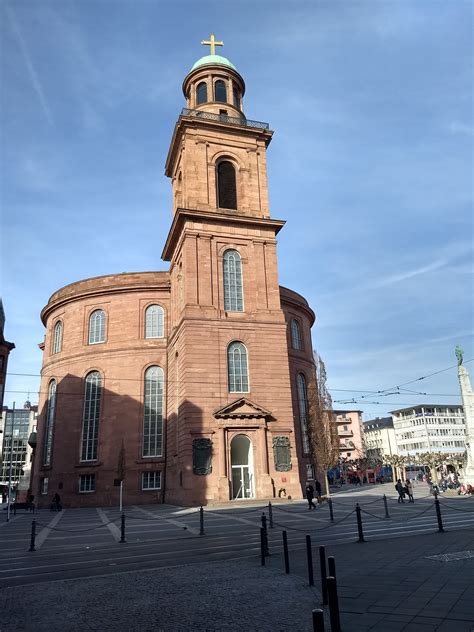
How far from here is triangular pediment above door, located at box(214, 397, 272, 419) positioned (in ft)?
99.3

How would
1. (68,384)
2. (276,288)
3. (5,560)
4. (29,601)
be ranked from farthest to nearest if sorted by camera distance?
(68,384), (276,288), (5,560), (29,601)

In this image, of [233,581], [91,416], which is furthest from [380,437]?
[233,581]

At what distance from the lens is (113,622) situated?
7.23m

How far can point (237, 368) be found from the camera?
32625 mm

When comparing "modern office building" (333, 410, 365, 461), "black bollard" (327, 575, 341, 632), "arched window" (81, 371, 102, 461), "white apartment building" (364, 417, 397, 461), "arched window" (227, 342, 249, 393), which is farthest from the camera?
"white apartment building" (364, 417, 397, 461)

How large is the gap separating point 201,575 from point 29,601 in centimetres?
329

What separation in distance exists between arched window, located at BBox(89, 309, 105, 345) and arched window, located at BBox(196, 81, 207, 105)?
20.2 meters

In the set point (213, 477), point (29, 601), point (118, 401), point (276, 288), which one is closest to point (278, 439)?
point (213, 477)

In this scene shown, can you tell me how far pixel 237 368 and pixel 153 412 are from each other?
9120 mm

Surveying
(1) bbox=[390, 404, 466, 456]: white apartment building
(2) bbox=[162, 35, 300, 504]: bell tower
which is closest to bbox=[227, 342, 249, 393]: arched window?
(2) bbox=[162, 35, 300, 504]: bell tower

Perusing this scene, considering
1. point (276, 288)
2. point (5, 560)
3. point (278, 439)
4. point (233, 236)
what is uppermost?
point (233, 236)

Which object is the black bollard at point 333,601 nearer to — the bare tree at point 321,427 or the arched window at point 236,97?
the bare tree at point 321,427

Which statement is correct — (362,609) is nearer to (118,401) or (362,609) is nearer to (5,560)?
(5,560)

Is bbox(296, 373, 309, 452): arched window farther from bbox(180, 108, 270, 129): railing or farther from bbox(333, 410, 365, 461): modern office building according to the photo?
bbox(333, 410, 365, 461): modern office building
